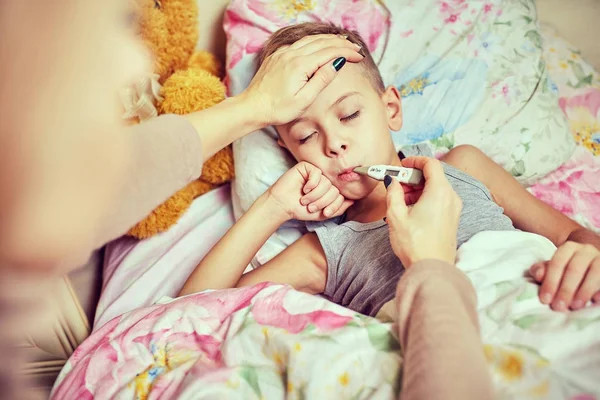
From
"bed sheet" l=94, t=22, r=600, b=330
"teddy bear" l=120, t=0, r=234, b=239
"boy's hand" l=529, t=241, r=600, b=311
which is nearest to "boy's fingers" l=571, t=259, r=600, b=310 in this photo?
"boy's hand" l=529, t=241, r=600, b=311

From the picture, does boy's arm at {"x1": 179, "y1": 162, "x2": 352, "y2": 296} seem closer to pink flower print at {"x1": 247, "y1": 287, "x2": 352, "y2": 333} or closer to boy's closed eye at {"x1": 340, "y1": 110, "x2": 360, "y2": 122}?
boy's closed eye at {"x1": 340, "y1": 110, "x2": 360, "y2": 122}

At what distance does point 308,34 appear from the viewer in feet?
3.84

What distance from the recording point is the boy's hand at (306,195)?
3.46 ft

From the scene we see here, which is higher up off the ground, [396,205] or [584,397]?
[396,205]

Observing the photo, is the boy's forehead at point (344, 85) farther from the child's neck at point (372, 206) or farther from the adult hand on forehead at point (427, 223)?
the adult hand on forehead at point (427, 223)

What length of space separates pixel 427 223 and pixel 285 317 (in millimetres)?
266

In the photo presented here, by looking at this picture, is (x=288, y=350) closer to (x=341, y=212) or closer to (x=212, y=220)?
(x=341, y=212)

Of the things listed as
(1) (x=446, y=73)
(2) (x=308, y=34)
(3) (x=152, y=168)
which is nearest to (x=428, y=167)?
(3) (x=152, y=168)

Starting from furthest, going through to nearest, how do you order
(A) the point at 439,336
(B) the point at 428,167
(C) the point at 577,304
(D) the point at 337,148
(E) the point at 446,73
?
(E) the point at 446,73 < (D) the point at 337,148 < (B) the point at 428,167 < (C) the point at 577,304 < (A) the point at 439,336

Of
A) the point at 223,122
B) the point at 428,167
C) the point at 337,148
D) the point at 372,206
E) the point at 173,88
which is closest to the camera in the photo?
the point at 428,167

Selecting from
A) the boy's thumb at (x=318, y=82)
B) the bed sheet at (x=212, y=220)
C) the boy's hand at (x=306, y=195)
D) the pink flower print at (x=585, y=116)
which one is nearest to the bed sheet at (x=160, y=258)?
the bed sheet at (x=212, y=220)

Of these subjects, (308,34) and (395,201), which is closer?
(395,201)

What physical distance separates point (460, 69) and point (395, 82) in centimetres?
18

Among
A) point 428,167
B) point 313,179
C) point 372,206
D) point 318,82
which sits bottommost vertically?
point 372,206
